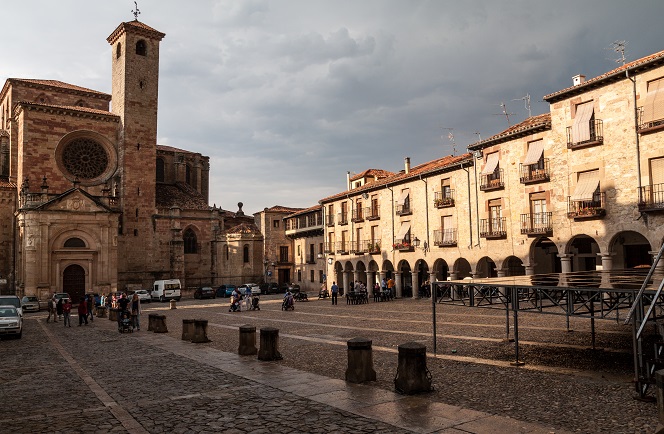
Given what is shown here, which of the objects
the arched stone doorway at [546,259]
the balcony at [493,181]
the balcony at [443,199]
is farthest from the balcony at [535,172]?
the balcony at [443,199]

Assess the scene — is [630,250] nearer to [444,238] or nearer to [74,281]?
[444,238]

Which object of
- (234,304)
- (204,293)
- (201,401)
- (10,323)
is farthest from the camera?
(204,293)

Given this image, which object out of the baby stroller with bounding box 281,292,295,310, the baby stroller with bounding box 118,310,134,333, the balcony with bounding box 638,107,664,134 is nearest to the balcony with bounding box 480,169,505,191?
the balcony with bounding box 638,107,664,134

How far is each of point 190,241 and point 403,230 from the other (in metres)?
25.4

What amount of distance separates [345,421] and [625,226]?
1880cm

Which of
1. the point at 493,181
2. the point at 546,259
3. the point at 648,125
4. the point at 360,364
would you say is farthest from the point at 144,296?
the point at 648,125

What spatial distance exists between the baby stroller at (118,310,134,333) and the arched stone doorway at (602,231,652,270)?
20682 millimetres

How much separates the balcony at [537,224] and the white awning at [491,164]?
3127mm

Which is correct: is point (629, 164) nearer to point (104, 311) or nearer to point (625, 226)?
point (625, 226)

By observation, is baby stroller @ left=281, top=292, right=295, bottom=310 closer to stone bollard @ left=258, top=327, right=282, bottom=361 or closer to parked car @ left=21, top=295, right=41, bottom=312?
stone bollard @ left=258, top=327, right=282, bottom=361

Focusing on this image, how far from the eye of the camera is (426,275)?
4044cm

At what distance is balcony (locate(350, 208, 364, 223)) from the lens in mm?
39928

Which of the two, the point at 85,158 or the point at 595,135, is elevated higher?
the point at 85,158

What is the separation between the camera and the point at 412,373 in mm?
8695
